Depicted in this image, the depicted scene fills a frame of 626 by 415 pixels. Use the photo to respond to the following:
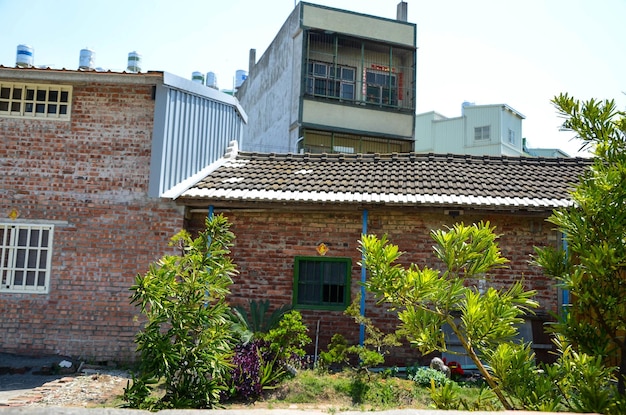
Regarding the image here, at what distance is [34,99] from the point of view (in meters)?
10.3

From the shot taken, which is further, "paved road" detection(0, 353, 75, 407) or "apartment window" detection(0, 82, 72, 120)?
"apartment window" detection(0, 82, 72, 120)

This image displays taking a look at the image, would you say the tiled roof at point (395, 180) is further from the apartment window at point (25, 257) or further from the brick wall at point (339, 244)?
the apartment window at point (25, 257)

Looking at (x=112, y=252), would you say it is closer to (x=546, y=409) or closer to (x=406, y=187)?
(x=406, y=187)

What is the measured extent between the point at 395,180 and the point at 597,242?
7.37 meters

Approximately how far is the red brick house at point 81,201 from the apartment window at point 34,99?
0.02 meters

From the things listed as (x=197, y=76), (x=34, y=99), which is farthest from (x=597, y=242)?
(x=197, y=76)

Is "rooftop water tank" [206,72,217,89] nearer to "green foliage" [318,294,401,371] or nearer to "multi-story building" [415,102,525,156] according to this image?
"green foliage" [318,294,401,371]

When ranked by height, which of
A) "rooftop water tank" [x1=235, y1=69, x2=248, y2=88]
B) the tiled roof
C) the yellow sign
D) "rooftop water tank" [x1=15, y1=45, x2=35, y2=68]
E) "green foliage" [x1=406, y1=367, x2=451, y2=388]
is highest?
"rooftop water tank" [x1=235, y1=69, x2=248, y2=88]

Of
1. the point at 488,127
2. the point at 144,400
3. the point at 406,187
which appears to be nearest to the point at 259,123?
the point at 488,127

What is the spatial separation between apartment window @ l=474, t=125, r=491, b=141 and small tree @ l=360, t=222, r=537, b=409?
2716 cm

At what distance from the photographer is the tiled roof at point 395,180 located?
9867 mm

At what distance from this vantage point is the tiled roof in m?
9.87

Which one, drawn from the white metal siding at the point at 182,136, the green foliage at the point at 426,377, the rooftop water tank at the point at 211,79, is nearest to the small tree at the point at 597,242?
the green foliage at the point at 426,377

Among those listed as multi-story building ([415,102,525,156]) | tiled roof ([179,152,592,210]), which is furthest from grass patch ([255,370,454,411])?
multi-story building ([415,102,525,156])
